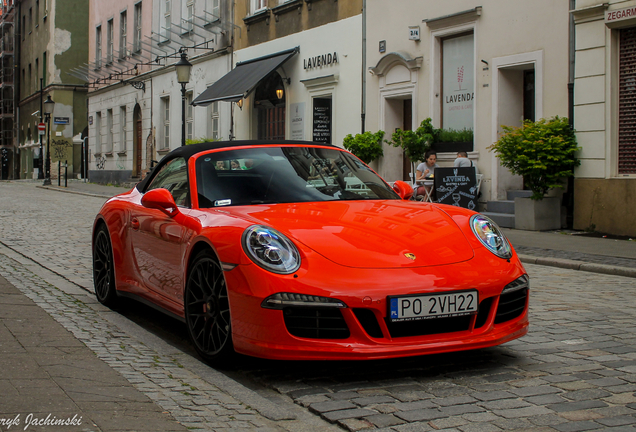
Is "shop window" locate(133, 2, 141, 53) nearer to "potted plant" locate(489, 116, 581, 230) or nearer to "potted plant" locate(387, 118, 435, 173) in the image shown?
"potted plant" locate(387, 118, 435, 173)

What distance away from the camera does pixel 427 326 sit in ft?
14.2

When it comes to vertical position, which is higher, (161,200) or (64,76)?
(64,76)

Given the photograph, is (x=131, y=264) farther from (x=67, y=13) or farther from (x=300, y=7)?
(x=67, y=13)

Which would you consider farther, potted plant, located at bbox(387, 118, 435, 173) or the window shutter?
potted plant, located at bbox(387, 118, 435, 173)

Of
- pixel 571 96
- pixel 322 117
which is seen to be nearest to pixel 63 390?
pixel 571 96

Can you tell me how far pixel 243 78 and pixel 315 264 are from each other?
2088 cm

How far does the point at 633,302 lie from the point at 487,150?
9593 millimetres

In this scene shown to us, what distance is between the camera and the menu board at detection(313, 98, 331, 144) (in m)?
22.7

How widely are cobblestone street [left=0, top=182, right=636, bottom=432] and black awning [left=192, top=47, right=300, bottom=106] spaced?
1737 cm

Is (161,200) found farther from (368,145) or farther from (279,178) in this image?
(368,145)

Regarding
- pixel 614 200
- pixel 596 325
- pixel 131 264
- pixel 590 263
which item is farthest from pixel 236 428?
pixel 614 200

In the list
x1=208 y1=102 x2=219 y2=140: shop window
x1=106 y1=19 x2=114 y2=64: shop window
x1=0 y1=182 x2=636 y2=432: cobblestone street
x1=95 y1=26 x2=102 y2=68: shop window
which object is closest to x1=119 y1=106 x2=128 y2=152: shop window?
x1=106 y1=19 x2=114 y2=64: shop window

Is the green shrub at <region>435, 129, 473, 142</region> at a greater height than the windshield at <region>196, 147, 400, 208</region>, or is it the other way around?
the green shrub at <region>435, 129, 473, 142</region>

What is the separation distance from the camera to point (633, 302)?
7426mm
